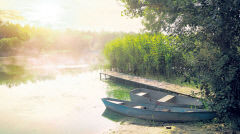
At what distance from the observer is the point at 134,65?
13359 mm

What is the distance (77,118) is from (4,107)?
3.83 metres

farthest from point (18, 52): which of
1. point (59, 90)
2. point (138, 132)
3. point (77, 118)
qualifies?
point (138, 132)

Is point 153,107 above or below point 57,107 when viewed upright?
above

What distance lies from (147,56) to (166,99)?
5116 millimetres

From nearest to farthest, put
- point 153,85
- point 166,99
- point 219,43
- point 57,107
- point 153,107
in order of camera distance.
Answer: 1. point 219,43
2. point 153,107
3. point 166,99
4. point 57,107
5. point 153,85

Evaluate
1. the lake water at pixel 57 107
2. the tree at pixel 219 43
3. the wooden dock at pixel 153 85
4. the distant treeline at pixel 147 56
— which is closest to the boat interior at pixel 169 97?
the wooden dock at pixel 153 85

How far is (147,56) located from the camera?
1205 cm

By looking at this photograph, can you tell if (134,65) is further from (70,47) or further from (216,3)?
(70,47)

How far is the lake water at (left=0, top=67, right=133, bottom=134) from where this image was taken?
275 inches

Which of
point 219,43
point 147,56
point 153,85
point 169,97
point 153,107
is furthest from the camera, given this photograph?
point 147,56

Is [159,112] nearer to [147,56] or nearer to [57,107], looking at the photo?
[57,107]

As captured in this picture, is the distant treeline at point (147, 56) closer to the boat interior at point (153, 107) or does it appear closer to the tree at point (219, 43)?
the boat interior at point (153, 107)

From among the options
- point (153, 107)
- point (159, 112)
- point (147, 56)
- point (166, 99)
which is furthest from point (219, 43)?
point (147, 56)

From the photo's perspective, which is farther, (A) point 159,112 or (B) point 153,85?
(B) point 153,85
